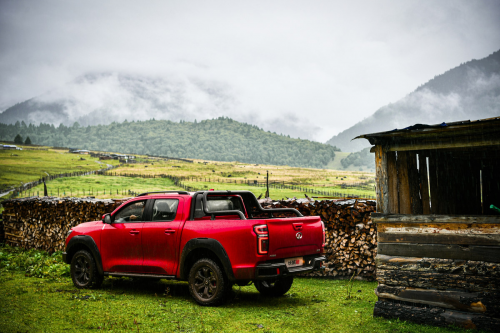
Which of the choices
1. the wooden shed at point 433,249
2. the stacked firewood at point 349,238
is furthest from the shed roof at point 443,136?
the stacked firewood at point 349,238

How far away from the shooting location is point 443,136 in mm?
6312

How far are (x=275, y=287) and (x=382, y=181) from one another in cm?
335

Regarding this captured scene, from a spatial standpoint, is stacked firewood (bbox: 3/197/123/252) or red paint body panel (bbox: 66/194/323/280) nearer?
red paint body panel (bbox: 66/194/323/280)

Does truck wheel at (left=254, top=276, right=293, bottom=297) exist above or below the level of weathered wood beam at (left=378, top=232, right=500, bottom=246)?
below

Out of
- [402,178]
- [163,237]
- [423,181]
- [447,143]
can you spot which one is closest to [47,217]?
[163,237]

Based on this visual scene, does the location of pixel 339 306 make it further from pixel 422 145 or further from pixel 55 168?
pixel 55 168

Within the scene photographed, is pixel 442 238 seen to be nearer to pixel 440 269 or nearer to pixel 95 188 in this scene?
pixel 440 269

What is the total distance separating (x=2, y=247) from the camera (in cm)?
1661

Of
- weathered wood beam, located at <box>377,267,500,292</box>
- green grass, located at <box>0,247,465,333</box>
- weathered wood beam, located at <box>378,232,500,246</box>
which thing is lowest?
green grass, located at <box>0,247,465,333</box>

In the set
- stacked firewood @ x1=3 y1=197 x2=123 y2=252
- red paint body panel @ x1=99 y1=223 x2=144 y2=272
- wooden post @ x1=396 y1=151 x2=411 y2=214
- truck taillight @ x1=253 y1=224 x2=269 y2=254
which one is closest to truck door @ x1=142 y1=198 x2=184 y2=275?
red paint body panel @ x1=99 y1=223 x2=144 y2=272

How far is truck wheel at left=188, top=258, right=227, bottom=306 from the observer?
22.5ft

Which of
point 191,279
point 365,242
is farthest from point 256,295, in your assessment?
point 365,242

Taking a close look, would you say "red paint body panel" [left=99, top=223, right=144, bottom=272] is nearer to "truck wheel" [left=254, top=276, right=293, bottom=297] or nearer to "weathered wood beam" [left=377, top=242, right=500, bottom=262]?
"truck wheel" [left=254, top=276, right=293, bottom=297]

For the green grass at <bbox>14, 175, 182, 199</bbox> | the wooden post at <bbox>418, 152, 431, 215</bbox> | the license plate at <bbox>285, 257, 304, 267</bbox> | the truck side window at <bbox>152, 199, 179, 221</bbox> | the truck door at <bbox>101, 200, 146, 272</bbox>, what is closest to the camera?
the license plate at <bbox>285, 257, 304, 267</bbox>
